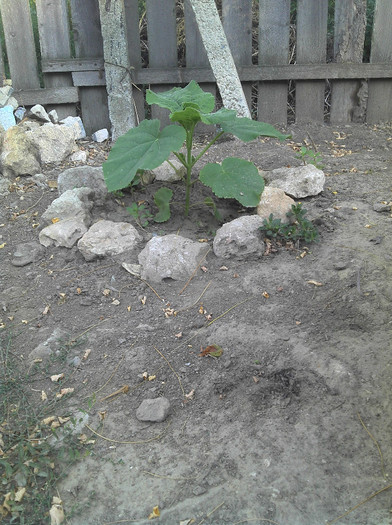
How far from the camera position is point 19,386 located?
2.52m

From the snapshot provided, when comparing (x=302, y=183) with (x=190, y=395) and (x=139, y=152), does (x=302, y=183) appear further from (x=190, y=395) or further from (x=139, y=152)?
(x=190, y=395)

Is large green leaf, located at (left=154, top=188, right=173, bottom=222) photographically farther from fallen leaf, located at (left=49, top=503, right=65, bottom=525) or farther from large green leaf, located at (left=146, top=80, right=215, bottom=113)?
fallen leaf, located at (left=49, top=503, right=65, bottom=525)

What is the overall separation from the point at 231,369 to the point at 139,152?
4.53 feet

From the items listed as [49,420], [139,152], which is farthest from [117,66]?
[49,420]

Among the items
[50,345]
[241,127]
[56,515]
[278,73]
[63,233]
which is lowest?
[56,515]

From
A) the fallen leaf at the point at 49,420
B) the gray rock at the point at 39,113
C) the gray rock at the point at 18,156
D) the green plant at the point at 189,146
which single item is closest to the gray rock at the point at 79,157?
the gray rock at the point at 18,156

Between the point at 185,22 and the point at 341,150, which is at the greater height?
the point at 185,22

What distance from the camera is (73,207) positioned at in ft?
12.0

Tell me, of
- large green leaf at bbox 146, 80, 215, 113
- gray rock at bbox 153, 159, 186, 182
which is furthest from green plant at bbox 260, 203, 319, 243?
gray rock at bbox 153, 159, 186, 182

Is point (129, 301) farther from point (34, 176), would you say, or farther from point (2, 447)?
point (34, 176)

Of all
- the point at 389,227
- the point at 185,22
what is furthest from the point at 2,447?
the point at 185,22

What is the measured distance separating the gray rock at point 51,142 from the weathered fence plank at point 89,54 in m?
0.67

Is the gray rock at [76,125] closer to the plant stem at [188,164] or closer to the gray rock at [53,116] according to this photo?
the gray rock at [53,116]

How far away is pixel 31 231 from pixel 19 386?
4.70 feet
